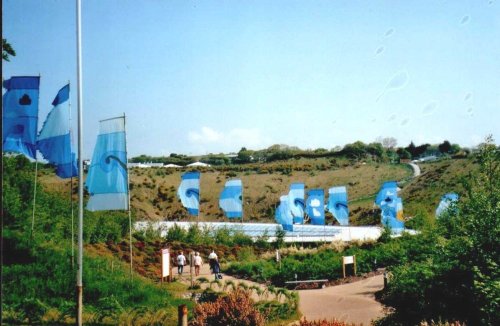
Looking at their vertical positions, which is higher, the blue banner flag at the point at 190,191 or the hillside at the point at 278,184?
the hillside at the point at 278,184

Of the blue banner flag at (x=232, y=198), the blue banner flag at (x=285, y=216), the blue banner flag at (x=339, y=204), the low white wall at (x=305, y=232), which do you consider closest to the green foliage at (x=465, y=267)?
the blue banner flag at (x=232, y=198)

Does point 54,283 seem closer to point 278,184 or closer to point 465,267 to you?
point 465,267

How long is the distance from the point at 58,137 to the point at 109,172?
3.08 meters

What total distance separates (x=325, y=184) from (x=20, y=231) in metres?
67.4

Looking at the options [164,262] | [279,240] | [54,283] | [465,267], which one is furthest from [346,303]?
[279,240]

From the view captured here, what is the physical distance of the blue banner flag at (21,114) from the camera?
16.6 m

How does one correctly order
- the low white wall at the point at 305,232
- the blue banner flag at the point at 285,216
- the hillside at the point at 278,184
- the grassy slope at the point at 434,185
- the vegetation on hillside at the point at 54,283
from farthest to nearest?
the hillside at the point at 278,184 < the grassy slope at the point at 434,185 < the low white wall at the point at 305,232 < the blue banner flag at the point at 285,216 < the vegetation on hillside at the point at 54,283

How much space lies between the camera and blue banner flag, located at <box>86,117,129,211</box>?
14.4 m

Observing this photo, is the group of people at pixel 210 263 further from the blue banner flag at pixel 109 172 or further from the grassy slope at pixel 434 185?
the grassy slope at pixel 434 185

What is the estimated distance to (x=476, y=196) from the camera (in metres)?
10.0

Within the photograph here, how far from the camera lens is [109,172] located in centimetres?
1455

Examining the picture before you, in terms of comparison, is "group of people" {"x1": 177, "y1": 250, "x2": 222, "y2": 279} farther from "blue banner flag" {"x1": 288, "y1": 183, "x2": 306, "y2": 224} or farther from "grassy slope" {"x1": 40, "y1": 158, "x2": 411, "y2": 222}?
"grassy slope" {"x1": 40, "y1": 158, "x2": 411, "y2": 222}

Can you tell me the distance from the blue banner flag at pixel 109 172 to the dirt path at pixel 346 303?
6.35 meters

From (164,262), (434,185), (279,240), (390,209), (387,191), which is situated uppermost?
(434,185)
